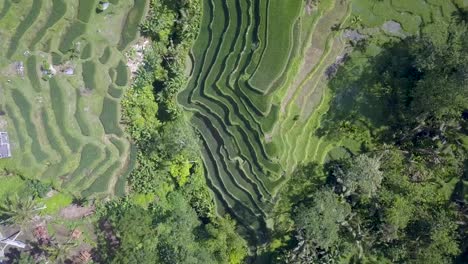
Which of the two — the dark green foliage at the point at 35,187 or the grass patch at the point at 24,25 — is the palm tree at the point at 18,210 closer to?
the dark green foliage at the point at 35,187

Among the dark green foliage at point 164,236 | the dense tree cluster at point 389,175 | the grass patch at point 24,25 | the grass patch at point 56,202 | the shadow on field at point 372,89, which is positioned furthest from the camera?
the grass patch at point 56,202

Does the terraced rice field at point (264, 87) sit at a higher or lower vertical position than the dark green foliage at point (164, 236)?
higher

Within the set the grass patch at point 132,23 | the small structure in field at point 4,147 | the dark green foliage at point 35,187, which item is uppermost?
the grass patch at point 132,23

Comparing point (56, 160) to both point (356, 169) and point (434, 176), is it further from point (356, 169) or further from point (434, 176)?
point (434, 176)

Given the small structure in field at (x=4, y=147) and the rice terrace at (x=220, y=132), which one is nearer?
the rice terrace at (x=220, y=132)

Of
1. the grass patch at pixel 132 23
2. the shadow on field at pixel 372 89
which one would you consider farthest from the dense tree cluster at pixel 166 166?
the shadow on field at pixel 372 89

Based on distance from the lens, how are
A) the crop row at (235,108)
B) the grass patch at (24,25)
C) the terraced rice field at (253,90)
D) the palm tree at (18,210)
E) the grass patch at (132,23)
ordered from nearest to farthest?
1. the palm tree at (18,210)
2. the terraced rice field at (253,90)
3. the crop row at (235,108)
4. the grass patch at (24,25)
5. the grass patch at (132,23)

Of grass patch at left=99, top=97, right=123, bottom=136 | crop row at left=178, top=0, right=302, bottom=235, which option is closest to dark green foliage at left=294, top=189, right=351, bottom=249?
crop row at left=178, top=0, right=302, bottom=235

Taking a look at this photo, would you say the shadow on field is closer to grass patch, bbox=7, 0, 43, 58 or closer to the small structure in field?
grass patch, bbox=7, 0, 43, 58
